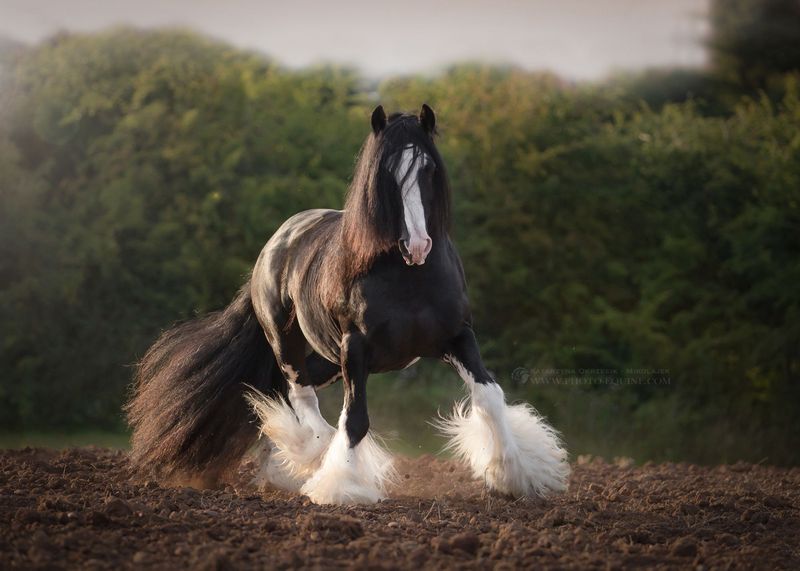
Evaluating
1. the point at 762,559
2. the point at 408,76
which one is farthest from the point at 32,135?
the point at 762,559

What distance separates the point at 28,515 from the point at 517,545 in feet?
7.41

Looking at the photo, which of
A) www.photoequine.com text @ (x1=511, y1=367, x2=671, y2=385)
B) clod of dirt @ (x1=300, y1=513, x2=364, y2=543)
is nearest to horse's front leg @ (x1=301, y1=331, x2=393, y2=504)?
clod of dirt @ (x1=300, y1=513, x2=364, y2=543)

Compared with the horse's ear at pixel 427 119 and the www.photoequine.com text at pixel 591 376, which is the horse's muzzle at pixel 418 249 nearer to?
the horse's ear at pixel 427 119

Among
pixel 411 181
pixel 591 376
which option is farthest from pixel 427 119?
pixel 591 376

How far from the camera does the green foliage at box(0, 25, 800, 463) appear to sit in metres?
11.2

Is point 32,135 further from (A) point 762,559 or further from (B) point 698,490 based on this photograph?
(A) point 762,559

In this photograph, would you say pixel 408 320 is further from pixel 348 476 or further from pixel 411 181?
pixel 348 476

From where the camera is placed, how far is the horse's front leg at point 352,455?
5598 mm

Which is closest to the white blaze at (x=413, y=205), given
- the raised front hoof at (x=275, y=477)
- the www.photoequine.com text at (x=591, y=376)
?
the raised front hoof at (x=275, y=477)

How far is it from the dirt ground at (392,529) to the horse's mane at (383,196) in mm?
1392

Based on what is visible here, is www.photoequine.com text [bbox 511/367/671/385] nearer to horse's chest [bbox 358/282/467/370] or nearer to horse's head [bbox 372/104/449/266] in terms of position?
horse's chest [bbox 358/282/467/370]

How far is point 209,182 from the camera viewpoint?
38.1 feet

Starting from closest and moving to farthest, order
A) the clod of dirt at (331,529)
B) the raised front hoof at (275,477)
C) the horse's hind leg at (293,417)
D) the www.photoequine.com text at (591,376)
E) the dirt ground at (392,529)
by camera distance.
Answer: the dirt ground at (392,529) < the clod of dirt at (331,529) < the horse's hind leg at (293,417) < the raised front hoof at (275,477) < the www.photoequine.com text at (591,376)

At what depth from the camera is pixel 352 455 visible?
5668 mm
